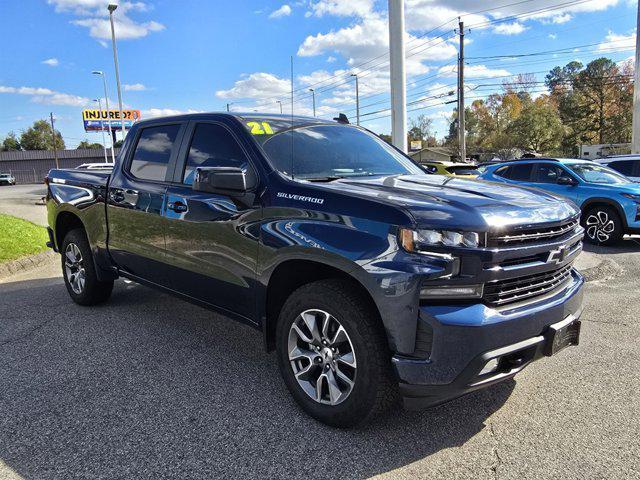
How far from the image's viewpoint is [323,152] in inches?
150

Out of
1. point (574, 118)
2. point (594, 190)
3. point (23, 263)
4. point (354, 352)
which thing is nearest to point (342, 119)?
point (354, 352)

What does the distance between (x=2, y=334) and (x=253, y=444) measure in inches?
131

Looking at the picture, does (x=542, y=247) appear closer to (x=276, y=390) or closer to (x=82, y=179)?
(x=276, y=390)

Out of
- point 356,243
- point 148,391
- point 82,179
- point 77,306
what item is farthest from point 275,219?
point 77,306

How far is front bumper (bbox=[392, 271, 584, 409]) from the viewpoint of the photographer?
2451 millimetres

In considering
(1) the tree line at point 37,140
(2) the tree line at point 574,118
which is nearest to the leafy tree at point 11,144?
(1) the tree line at point 37,140

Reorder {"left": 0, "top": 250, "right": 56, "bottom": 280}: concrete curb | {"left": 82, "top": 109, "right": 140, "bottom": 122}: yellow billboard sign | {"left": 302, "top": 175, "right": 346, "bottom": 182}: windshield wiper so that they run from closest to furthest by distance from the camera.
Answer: {"left": 302, "top": 175, "right": 346, "bottom": 182}: windshield wiper → {"left": 0, "top": 250, "right": 56, "bottom": 280}: concrete curb → {"left": 82, "top": 109, "right": 140, "bottom": 122}: yellow billboard sign

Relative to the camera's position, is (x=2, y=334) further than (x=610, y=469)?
Yes

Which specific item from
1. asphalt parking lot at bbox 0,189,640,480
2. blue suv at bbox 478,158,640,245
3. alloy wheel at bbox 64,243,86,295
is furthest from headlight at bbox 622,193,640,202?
alloy wheel at bbox 64,243,86,295

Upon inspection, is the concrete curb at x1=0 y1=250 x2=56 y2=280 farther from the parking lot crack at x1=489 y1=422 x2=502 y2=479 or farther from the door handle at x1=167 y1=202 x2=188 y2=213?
the parking lot crack at x1=489 y1=422 x2=502 y2=479

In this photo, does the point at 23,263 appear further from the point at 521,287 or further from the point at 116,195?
the point at 521,287

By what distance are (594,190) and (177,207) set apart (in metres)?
8.61

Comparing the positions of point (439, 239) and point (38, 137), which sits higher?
point (38, 137)

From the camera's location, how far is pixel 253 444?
2.85m
